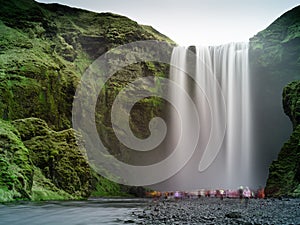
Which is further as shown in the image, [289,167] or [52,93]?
[52,93]

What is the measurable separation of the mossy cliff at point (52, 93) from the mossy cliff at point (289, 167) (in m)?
18.5

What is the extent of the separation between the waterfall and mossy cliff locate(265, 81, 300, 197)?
1571 cm

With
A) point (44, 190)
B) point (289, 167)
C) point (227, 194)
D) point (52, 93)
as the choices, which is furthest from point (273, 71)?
point (44, 190)

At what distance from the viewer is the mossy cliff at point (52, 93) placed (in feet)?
99.5

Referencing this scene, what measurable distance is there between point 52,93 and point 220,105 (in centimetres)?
2528

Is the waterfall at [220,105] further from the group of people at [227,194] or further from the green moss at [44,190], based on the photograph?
the green moss at [44,190]

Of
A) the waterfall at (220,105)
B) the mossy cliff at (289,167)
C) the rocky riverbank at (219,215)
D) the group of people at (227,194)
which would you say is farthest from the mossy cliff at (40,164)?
the waterfall at (220,105)

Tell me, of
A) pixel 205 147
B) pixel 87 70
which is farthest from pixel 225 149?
pixel 87 70

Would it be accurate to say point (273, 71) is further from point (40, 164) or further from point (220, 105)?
point (40, 164)

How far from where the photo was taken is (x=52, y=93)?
159 ft

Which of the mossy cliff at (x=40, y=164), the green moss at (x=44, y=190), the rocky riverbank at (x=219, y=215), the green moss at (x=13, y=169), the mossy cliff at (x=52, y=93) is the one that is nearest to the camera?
the rocky riverbank at (x=219, y=215)

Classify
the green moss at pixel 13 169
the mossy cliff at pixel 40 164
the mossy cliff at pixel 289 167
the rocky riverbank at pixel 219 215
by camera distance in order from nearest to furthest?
the rocky riverbank at pixel 219 215 → the green moss at pixel 13 169 → the mossy cliff at pixel 40 164 → the mossy cliff at pixel 289 167

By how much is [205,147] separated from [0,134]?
126ft

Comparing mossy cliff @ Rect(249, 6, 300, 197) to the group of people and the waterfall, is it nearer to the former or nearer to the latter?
the waterfall
